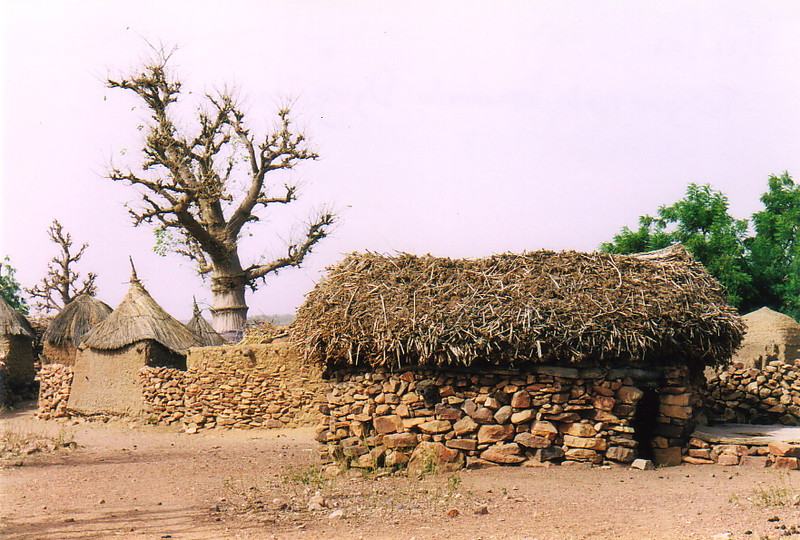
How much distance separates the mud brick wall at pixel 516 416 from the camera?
838cm

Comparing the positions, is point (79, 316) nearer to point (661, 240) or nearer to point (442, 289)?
point (442, 289)

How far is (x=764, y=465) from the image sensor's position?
26.8ft

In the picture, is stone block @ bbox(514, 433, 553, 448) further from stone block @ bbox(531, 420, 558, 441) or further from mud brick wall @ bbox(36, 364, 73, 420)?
mud brick wall @ bbox(36, 364, 73, 420)

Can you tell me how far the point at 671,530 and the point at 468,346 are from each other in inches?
121

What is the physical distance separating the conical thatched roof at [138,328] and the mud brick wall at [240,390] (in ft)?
4.28

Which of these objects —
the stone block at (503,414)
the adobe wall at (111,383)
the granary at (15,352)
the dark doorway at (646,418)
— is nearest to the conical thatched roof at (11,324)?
the granary at (15,352)

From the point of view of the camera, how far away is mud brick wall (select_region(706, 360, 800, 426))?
11.4 m

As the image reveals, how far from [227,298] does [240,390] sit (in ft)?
23.6

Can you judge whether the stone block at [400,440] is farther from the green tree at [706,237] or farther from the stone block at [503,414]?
the green tree at [706,237]

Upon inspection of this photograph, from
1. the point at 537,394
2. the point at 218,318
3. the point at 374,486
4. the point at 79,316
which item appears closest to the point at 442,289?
the point at 537,394

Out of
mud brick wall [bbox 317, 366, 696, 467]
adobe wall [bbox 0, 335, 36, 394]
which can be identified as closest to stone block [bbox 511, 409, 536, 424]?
mud brick wall [bbox 317, 366, 696, 467]

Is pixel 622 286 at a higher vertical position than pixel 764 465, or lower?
higher

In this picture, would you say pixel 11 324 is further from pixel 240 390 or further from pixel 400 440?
pixel 400 440

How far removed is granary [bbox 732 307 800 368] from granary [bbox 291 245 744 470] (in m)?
6.22
